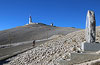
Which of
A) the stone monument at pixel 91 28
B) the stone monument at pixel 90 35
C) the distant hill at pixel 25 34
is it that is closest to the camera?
the stone monument at pixel 90 35

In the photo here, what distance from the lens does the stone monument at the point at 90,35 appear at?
31.5ft

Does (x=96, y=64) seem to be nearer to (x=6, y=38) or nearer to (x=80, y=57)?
(x=80, y=57)

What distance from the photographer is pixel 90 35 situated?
1017 cm

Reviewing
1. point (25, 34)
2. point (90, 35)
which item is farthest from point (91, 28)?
point (25, 34)

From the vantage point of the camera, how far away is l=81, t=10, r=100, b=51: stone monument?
960 cm

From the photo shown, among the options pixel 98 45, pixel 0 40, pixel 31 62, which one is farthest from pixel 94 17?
pixel 0 40

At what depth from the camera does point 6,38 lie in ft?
140

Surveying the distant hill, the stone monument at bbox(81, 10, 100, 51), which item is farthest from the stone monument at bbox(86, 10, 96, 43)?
the distant hill

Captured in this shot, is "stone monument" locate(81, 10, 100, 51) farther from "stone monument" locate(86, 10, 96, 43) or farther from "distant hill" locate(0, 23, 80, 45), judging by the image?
"distant hill" locate(0, 23, 80, 45)

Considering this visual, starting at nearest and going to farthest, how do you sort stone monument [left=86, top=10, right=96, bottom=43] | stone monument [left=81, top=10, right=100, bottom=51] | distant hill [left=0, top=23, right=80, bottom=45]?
stone monument [left=81, top=10, right=100, bottom=51]
stone monument [left=86, top=10, right=96, bottom=43]
distant hill [left=0, top=23, right=80, bottom=45]

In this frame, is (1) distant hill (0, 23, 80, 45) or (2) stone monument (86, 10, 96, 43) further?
(1) distant hill (0, 23, 80, 45)

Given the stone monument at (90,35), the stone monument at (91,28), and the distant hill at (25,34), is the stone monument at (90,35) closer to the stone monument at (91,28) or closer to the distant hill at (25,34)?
the stone monument at (91,28)

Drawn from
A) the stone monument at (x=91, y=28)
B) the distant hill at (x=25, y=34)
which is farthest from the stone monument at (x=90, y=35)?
the distant hill at (x=25, y=34)

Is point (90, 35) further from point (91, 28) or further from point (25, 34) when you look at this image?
point (25, 34)
